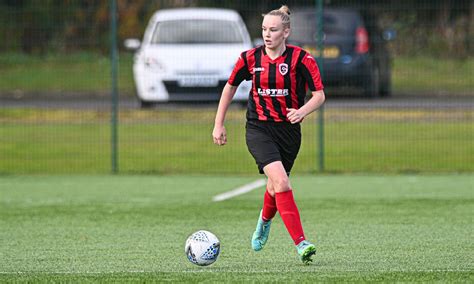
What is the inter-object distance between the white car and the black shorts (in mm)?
7340

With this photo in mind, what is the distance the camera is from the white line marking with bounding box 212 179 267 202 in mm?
12695

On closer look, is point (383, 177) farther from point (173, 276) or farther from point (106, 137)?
point (173, 276)

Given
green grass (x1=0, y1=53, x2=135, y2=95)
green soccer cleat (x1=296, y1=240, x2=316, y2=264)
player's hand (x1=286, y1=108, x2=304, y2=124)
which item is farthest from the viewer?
green grass (x1=0, y1=53, x2=135, y2=95)

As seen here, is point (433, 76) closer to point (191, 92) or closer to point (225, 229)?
point (191, 92)

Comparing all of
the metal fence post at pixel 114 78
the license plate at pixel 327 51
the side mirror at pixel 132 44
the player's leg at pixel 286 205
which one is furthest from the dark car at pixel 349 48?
the player's leg at pixel 286 205

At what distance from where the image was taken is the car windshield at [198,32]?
1580cm

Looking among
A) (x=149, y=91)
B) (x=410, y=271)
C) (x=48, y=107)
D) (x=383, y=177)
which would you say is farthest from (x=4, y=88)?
(x=410, y=271)

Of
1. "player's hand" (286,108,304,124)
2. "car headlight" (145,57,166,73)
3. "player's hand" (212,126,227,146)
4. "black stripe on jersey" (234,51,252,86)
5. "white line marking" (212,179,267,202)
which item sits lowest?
"white line marking" (212,179,267,202)

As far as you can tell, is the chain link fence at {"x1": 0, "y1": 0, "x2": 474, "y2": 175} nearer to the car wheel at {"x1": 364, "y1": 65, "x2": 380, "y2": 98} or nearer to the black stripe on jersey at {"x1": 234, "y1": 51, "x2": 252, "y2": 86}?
the car wheel at {"x1": 364, "y1": 65, "x2": 380, "y2": 98}

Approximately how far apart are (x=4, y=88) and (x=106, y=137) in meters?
1.70

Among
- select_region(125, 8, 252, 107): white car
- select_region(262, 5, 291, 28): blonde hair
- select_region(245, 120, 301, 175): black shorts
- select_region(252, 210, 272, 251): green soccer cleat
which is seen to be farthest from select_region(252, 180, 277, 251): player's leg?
select_region(125, 8, 252, 107): white car

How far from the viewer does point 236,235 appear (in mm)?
9602

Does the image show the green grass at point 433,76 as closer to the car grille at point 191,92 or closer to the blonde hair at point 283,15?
the car grille at point 191,92

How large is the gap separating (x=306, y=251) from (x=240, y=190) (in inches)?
232
